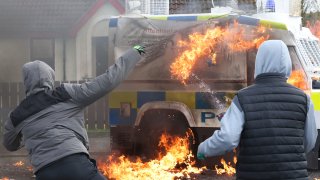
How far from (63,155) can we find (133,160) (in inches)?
165

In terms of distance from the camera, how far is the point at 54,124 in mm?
3811

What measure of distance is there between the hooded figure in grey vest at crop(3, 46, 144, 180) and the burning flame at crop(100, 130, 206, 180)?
3658 mm

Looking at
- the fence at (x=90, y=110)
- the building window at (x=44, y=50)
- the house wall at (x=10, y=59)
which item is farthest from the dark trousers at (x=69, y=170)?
the building window at (x=44, y=50)

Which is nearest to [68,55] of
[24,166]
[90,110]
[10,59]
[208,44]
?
[10,59]

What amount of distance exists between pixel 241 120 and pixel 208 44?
392 cm

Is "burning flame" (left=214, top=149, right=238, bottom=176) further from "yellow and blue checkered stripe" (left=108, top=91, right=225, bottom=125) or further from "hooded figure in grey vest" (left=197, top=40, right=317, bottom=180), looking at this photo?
"hooded figure in grey vest" (left=197, top=40, right=317, bottom=180)

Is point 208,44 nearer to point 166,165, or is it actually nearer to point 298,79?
point 298,79

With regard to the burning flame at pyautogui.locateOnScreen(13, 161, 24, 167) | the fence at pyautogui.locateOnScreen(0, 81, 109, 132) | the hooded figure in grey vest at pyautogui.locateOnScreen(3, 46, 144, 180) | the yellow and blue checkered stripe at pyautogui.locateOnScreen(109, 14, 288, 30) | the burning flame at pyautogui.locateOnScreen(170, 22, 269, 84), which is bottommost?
the burning flame at pyautogui.locateOnScreen(13, 161, 24, 167)

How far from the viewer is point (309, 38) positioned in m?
8.45

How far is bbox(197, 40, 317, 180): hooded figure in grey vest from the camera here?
339 cm

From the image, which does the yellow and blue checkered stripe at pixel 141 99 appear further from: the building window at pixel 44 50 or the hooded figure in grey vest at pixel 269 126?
the building window at pixel 44 50

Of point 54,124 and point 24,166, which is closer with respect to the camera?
point 54,124

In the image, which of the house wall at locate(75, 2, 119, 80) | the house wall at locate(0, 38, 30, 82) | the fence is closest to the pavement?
the fence

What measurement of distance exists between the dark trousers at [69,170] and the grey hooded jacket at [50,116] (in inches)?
1.4
